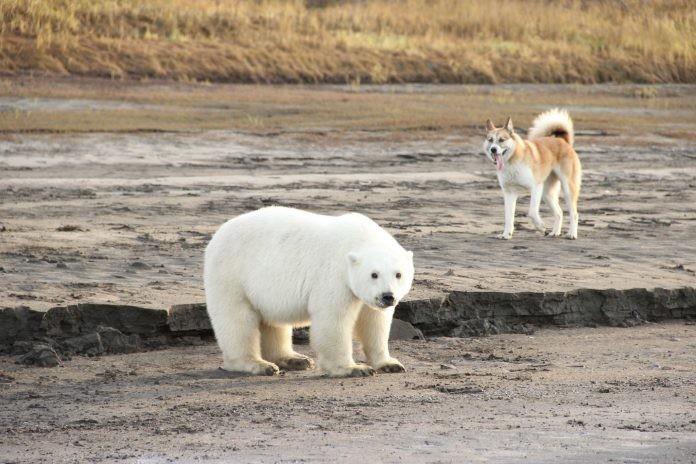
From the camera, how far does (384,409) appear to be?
6980 millimetres

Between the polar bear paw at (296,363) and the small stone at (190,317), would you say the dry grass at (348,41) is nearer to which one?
the small stone at (190,317)

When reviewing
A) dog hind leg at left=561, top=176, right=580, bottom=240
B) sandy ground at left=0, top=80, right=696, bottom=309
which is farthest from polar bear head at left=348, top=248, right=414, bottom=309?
dog hind leg at left=561, top=176, right=580, bottom=240

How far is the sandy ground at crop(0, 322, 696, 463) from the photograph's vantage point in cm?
618

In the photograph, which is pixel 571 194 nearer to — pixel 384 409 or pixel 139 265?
pixel 139 265

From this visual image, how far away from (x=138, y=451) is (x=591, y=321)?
4.32 meters

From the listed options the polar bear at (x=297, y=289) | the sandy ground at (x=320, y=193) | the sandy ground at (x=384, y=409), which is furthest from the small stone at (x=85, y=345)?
the polar bear at (x=297, y=289)

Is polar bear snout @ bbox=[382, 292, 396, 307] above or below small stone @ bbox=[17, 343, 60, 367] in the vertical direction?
above

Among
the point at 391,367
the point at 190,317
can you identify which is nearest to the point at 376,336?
the point at 391,367

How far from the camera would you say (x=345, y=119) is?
22156mm

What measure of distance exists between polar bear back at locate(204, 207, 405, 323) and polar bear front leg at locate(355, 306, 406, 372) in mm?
285

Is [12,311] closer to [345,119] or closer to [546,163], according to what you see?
[546,163]

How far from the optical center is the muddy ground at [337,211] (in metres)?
6.55

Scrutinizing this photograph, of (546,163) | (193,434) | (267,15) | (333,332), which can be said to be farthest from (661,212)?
(267,15)

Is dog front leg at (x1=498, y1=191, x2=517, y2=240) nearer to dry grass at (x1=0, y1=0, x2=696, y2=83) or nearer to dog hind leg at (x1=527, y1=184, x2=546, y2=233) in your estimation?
dog hind leg at (x1=527, y1=184, x2=546, y2=233)
